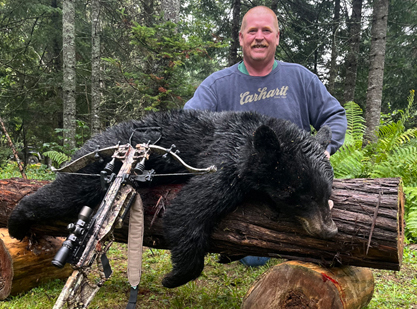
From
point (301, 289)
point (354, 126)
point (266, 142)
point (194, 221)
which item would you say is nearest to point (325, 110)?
point (266, 142)

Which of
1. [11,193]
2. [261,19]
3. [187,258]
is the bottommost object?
[187,258]

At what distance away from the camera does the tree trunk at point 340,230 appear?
234 cm

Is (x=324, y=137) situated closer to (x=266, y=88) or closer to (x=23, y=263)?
(x=266, y=88)

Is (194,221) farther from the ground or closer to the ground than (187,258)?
farther from the ground

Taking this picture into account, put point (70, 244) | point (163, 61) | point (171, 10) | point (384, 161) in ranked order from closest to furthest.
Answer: point (70, 244) → point (384, 161) → point (163, 61) → point (171, 10)

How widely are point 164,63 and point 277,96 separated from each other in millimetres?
4320

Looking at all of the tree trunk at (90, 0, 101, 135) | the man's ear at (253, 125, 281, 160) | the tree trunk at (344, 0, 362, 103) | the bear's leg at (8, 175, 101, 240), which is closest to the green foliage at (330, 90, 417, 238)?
the man's ear at (253, 125, 281, 160)

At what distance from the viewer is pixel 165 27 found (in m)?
7.01

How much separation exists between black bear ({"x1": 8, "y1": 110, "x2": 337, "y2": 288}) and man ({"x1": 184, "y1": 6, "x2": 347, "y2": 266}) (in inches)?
37.2

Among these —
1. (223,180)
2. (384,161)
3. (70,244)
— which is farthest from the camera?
(384,161)

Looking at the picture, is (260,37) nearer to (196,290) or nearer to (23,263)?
(196,290)

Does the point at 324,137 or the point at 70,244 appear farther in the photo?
the point at 324,137

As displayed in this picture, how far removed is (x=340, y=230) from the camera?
7.89ft

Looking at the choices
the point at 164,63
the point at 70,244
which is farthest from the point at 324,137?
the point at 164,63
